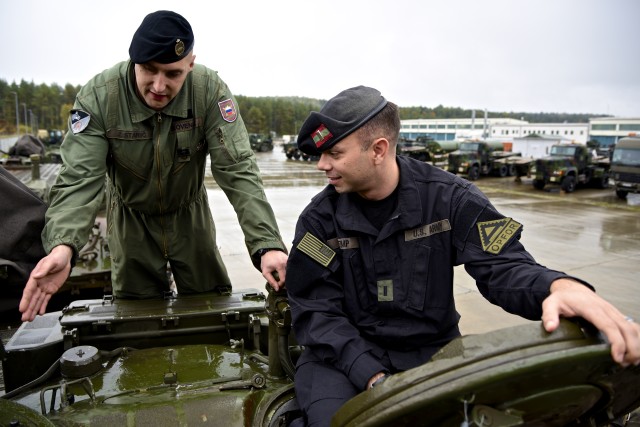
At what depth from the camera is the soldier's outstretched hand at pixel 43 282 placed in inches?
74.1

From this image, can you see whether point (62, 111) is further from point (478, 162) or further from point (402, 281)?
point (402, 281)

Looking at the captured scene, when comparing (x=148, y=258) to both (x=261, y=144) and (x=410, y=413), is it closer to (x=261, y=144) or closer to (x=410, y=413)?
(x=410, y=413)

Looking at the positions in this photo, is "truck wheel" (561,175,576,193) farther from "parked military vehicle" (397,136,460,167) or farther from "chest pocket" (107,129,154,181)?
"chest pocket" (107,129,154,181)

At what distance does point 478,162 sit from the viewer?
21.6 metres

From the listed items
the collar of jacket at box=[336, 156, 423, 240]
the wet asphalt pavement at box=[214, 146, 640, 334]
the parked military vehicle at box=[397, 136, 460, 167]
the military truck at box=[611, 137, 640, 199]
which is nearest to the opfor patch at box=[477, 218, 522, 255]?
the collar of jacket at box=[336, 156, 423, 240]

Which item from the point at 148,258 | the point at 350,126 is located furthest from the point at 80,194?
the point at 350,126

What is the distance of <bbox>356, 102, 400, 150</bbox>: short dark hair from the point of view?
6.36ft

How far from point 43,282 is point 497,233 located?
1.62m

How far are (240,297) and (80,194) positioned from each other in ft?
3.10

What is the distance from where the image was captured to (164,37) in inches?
90.5

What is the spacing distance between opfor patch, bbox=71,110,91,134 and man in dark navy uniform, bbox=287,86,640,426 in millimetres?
1171

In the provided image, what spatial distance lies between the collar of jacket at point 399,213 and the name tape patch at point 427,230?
0.09 ft

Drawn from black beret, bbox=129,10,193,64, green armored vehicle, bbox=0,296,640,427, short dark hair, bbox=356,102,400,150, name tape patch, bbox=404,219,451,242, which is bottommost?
green armored vehicle, bbox=0,296,640,427

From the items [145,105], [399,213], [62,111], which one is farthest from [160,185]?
[62,111]
